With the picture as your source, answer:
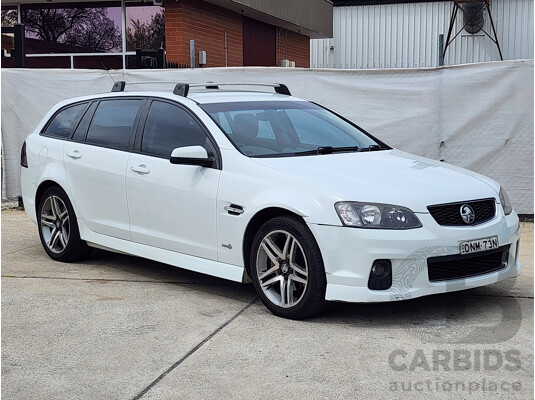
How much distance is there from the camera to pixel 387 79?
10453 mm

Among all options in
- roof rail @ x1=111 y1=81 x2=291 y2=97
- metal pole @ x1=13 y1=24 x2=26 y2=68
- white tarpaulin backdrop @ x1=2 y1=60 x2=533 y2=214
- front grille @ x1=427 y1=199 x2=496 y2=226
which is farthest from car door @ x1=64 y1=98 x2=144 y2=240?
metal pole @ x1=13 y1=24 x2=26 y2=68

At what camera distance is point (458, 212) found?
5.85 metres

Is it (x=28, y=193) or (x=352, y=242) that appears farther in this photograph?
(x=28, y=193)

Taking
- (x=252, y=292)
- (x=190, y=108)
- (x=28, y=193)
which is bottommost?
(x=252, y=292)

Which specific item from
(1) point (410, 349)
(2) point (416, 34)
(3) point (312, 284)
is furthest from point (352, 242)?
(2) point (416, 34)

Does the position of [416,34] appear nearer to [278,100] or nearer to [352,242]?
[278,100]

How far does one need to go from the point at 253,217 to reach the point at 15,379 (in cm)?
203

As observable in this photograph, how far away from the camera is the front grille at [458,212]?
5.75 meters

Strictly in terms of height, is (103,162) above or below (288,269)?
above

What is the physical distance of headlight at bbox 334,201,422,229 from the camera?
5.61 meters

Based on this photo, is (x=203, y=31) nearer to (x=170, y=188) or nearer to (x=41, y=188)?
(x=41, y=188)

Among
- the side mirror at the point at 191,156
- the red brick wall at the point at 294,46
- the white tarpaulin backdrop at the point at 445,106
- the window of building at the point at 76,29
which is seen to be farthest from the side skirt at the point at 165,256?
the red brick wall at the point at 294,46

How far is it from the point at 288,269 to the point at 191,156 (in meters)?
1.16

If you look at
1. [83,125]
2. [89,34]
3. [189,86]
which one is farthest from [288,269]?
[89,34]
